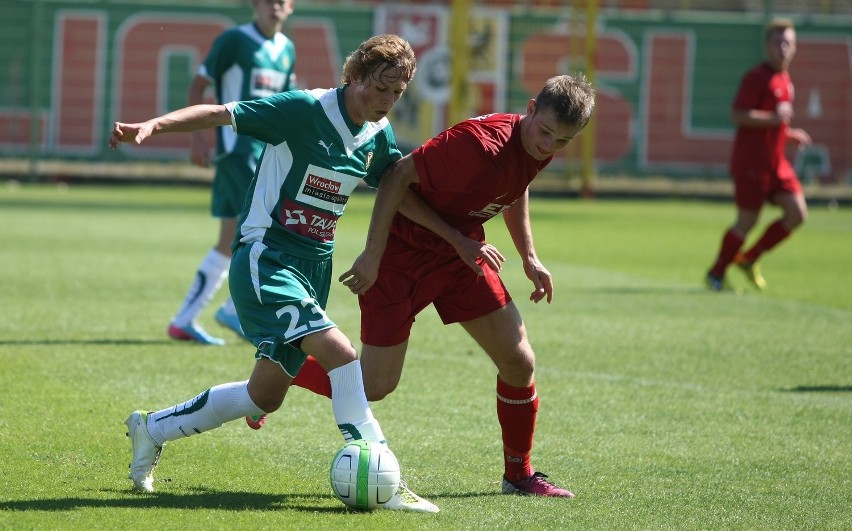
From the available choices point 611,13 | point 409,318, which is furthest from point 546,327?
point 611,13

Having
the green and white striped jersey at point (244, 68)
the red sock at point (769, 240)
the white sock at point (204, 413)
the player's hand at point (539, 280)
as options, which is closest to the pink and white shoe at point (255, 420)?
the white sock at point (204, 413)

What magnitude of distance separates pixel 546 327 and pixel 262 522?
5.49 m

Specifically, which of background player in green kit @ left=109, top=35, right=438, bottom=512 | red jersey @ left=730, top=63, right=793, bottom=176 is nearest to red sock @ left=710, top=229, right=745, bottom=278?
red jersey @ left=730, top=63, right=793, bottom=176

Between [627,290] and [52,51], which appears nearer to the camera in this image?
[627,290]

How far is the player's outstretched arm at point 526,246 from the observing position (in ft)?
17.3

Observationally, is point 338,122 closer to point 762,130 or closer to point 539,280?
point 539,280

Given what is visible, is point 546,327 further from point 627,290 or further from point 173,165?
point 173,165

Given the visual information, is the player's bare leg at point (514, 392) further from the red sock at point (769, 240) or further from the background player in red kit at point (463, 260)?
the red sock at point (769, 240)

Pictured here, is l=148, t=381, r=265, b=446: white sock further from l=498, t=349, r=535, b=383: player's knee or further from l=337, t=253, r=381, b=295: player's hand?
l=498, t=349, r=535, b=383: player's knee

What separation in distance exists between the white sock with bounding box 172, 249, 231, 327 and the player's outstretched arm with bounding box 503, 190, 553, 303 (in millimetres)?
3662

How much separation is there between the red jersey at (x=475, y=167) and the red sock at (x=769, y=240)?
7.61m

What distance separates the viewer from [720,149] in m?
27.5

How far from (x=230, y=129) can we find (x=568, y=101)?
4248 mm

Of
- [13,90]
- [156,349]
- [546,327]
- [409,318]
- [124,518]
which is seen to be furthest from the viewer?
[13,90]
